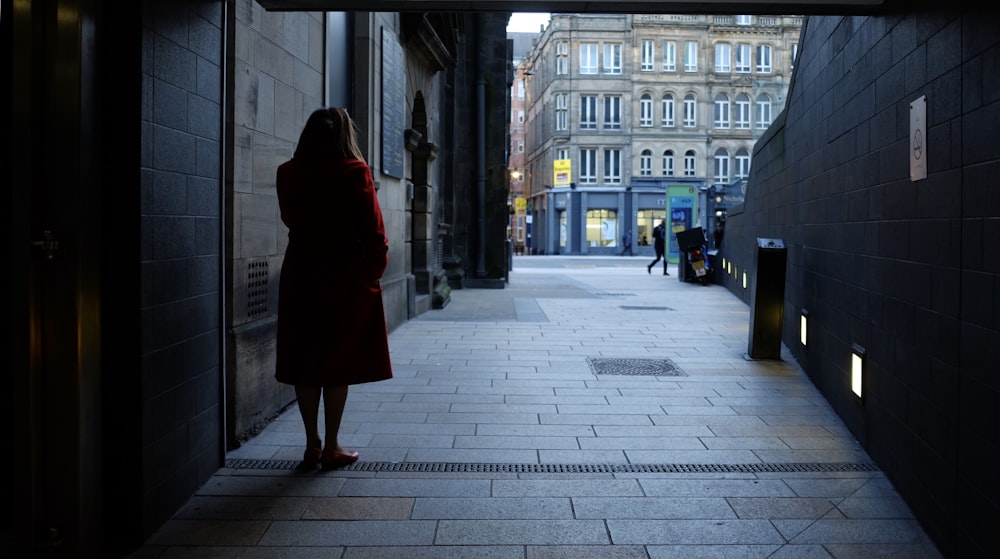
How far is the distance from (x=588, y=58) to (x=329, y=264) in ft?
181

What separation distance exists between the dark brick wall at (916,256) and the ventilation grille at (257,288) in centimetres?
375

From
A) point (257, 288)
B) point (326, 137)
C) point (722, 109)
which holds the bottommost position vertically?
point (257, 288)

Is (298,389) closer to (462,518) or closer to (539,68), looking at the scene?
(462,518)

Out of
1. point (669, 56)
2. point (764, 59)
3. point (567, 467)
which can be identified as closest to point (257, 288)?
point (567, 467)

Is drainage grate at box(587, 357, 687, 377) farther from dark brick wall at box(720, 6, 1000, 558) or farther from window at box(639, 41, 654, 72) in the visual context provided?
window at box(639, 41, 654, 72)

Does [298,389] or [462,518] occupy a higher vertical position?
[298,389]

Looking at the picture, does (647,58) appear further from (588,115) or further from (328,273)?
(328,273)

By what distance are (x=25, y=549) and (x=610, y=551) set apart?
7.38ft

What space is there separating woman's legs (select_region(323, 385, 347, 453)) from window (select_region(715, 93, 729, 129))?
183 ft

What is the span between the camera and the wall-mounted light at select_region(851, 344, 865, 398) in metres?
5.38

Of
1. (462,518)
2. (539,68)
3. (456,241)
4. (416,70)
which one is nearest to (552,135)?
(539,68)

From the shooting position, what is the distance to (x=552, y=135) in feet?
193

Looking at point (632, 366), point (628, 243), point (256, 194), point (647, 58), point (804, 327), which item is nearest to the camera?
point (256, 194)

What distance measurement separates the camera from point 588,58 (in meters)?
57.5
